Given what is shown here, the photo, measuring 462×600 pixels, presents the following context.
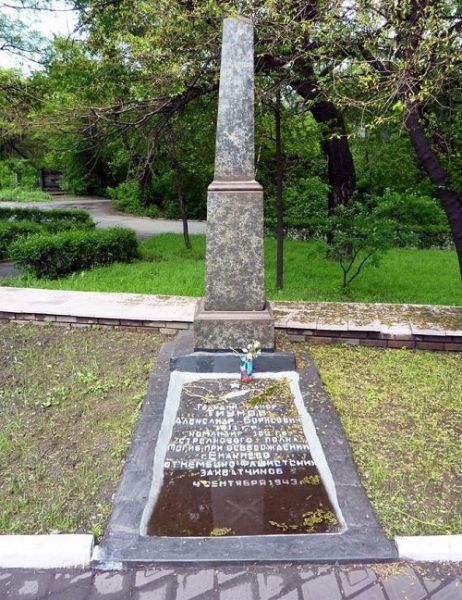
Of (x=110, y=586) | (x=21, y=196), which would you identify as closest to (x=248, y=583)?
(x=110, y=586)

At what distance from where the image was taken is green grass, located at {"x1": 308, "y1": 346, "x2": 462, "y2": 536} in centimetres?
277

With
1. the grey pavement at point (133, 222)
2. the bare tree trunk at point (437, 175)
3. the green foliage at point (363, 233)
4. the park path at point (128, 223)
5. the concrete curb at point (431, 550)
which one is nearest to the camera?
the concrete curb at point (431, 550)

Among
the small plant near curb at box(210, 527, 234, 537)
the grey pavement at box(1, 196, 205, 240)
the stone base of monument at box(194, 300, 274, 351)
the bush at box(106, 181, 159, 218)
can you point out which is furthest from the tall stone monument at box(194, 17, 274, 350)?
the bush at box(106, 181, 159, 218)

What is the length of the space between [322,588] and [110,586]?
0.93 meters

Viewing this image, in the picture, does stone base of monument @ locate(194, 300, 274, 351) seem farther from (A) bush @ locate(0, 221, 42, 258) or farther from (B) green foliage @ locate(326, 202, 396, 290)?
(A) bush @ locate(0, 221, 42, 258)

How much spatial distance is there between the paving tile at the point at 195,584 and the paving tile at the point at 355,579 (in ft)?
1.92

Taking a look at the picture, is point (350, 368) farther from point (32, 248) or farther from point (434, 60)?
point (32, 248)

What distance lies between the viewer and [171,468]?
3092 millimetres

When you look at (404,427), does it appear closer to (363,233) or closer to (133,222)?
(363,233)

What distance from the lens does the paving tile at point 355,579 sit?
2281mm

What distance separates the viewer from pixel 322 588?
7.50 feet

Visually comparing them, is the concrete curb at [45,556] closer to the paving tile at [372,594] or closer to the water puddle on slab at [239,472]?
the water puddle on slab at [239,472]

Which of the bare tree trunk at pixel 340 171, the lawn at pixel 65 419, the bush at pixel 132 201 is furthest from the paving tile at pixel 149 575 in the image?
the bush at pixel 132 201

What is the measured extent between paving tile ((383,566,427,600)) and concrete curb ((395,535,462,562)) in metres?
0.09
